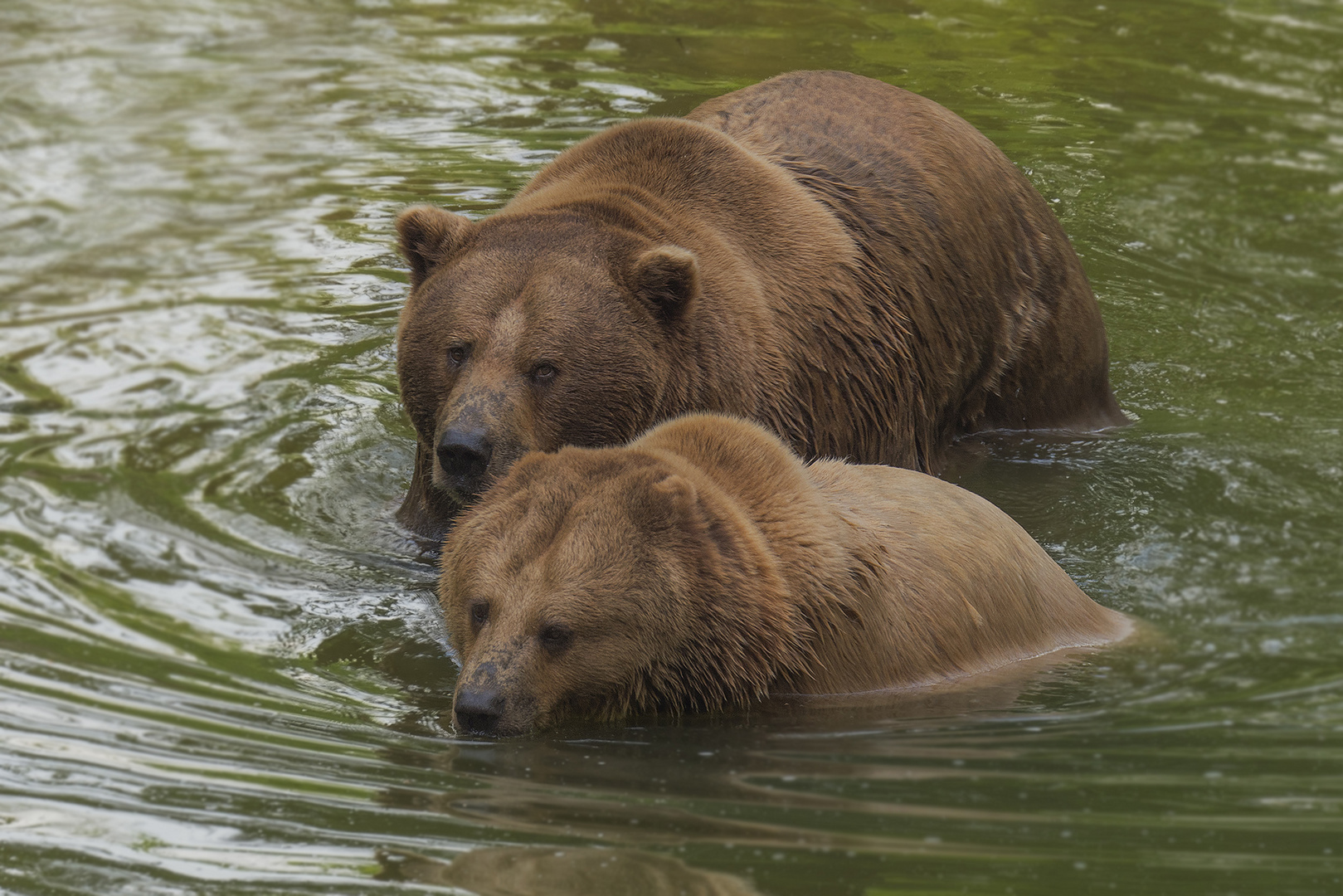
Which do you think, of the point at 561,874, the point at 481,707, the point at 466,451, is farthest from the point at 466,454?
the point at 561,874

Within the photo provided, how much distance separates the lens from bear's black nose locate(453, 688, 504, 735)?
5602mm

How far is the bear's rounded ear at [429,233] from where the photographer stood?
7.98m

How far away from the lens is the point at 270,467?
9.45m

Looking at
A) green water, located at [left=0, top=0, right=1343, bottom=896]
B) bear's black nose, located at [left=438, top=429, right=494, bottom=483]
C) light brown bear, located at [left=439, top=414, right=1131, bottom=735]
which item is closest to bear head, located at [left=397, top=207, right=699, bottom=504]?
bear's black nose, located at [left=438, top=429, right=494, bottom=483]

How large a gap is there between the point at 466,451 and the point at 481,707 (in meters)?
1.83

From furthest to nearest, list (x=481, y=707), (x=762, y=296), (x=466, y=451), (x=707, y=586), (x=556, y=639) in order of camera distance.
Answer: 1. (x=762, y=296)
2. (x=466, y=451)
3. (x=707, y=586)
4. (x=556, y=639)
5. (x=481, y=707)

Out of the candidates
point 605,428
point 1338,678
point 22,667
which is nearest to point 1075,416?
point 605,428

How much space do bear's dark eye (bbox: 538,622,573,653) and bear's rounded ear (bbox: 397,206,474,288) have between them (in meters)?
2.89

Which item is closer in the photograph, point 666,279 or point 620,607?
point 620,607

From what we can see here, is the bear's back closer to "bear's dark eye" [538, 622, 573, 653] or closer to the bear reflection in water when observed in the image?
"bear's dark eye" [538, 622, 573, 653]

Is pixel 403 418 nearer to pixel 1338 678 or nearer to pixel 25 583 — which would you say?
pixel 25 583

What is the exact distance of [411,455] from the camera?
388 inches

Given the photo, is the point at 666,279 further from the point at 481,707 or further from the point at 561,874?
the point at 561,874

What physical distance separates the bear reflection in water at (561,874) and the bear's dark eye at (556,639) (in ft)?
4.20
